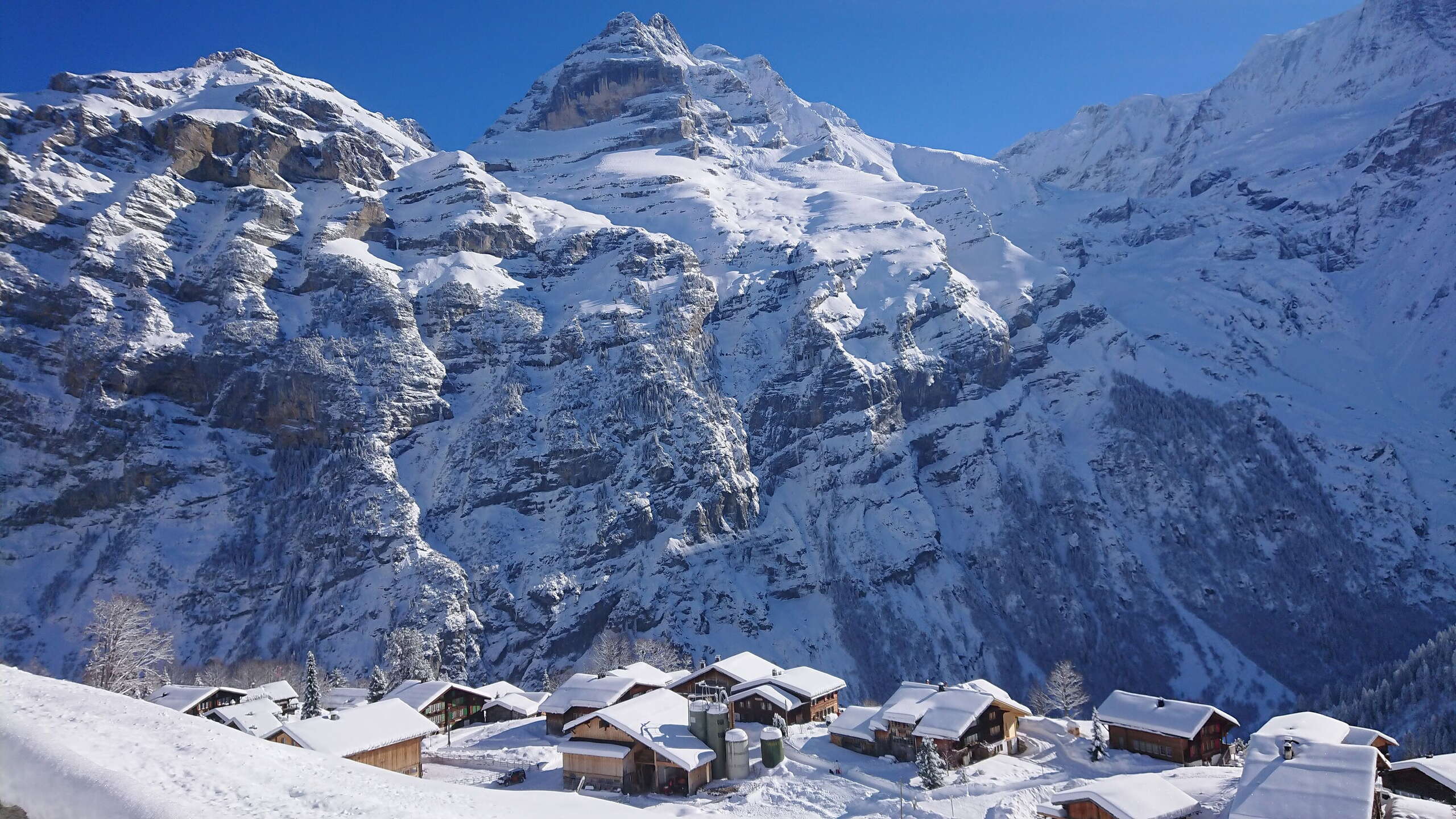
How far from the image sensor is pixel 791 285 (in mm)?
157500

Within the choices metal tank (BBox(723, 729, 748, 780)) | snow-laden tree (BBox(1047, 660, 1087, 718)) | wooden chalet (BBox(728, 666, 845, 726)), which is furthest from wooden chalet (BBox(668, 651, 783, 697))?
snow-laden tree (BBox(1047, 660, 1087, 718))

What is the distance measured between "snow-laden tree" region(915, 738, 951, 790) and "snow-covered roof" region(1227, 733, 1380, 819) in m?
14.5

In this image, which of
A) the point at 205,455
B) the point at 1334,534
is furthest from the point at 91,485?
the point at 1334,534

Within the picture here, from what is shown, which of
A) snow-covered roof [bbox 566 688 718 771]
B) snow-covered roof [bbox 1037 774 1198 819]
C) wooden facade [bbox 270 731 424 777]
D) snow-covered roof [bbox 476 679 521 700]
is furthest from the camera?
snow-covered roof [bbox 476 679 521 700]

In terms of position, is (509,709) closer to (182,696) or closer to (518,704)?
(518,704)

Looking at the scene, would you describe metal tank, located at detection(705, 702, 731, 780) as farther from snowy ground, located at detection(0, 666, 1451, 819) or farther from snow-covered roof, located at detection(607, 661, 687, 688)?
snow-covered roof, located at detection(607, 661, 687, 688)

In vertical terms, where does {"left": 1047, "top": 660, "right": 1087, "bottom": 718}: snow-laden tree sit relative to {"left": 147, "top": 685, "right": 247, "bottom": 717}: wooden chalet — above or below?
below

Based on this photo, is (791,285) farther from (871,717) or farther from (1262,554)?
(871,717)

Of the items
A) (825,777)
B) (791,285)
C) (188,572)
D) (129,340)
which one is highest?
(791,285)

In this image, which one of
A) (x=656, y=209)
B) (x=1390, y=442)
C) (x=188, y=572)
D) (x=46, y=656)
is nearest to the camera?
(x=46, y=656)

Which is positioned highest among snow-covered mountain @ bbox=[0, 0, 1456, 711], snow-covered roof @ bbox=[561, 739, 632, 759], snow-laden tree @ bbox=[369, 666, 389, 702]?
snow-covered mountain @ bbox=[0, 0, 1456, 711]

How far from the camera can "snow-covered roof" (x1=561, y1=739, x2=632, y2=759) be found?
43.7m

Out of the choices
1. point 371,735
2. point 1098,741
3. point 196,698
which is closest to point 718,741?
point 371,735

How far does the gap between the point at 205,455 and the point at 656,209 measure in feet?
331
